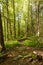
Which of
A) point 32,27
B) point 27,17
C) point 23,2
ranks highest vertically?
point 23,2

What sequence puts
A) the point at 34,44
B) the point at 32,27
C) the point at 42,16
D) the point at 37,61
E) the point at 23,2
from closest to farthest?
the point at 37,61
the point at 34,44
the point at 42,16
the point at 23,2
the point at 32,27

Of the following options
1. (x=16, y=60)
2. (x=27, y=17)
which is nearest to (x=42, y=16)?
(x=27, y=17)

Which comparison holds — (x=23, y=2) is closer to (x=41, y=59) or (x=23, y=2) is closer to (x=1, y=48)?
(x=1, y=48)

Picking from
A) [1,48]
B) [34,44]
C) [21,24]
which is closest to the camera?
[1,48]

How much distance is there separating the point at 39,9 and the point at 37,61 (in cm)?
1644

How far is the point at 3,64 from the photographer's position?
28.1ft

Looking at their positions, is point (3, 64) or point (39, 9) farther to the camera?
point (39, 9)

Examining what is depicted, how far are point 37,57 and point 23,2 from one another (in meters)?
25.6

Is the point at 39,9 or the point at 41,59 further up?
the point at 39,9

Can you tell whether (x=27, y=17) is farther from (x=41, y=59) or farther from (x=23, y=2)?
(x=41, y=59)

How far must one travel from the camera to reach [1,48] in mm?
10922

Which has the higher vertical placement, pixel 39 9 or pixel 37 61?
pixel 39 9

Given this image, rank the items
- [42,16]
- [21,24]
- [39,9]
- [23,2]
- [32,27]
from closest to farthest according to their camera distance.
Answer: [39,9] < [42,16] < [23,2] < [32,27] < [21,24]

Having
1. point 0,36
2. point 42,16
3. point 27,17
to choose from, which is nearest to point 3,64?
point 0,36
